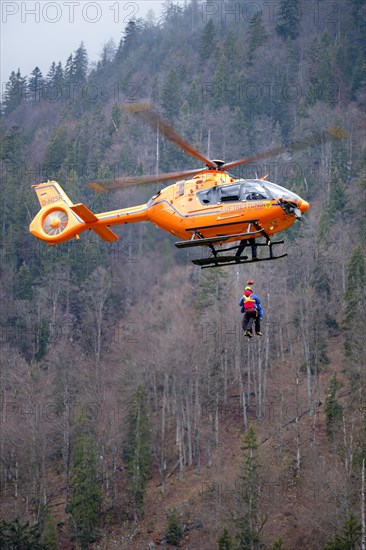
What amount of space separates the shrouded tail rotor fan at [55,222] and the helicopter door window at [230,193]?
5.92 m

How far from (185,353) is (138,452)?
6592mm

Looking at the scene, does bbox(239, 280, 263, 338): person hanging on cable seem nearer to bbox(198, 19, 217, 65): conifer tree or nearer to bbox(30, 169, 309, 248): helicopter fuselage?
bbox(30, 169, 309, 248): helicopter fuselage

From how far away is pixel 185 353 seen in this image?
48594 mm

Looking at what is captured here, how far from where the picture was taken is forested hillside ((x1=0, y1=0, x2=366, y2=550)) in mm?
40094

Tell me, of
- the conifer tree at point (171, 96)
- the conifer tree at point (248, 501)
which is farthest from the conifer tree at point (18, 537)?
the conifer tree at point (171, 96)

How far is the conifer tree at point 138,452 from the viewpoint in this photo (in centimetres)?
4312

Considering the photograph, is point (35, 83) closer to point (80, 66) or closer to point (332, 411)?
point (80, 66)

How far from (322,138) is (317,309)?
Result: 26.3m

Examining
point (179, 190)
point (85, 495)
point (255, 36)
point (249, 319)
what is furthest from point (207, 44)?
point (249, 319)

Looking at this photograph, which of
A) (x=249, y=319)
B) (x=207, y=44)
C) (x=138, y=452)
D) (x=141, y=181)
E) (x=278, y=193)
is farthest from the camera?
(x=207, y=44)

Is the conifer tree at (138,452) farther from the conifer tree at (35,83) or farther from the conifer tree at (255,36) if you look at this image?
the conifer tree at (35,83)

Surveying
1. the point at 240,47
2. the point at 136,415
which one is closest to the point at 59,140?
the point at 240,47

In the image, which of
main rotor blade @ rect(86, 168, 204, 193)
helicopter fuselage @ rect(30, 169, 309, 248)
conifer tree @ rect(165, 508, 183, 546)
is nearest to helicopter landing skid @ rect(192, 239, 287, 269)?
helicopter fuselage @ rect(30, 169, 309, 248)

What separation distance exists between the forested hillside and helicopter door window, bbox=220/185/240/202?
64.8 inches
